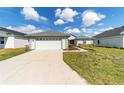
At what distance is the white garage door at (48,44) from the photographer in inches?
1046

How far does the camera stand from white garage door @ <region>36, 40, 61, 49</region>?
1046 inches

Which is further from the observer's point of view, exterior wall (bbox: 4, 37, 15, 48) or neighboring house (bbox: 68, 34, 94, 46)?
neighboring house (bbox: 68, 34, 94, 46)

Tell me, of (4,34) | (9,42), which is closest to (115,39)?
(9,42)

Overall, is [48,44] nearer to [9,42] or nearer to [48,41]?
[48,41]

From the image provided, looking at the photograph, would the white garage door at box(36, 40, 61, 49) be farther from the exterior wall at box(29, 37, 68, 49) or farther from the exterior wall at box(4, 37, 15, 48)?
the exterior wall at box(4, 37, 15, 48)

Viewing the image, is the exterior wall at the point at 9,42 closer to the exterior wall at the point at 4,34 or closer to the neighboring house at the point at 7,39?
the neighboring house at the point at 7,39

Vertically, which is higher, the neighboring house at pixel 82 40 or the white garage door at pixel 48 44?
the neighboring house at pixel 82 40

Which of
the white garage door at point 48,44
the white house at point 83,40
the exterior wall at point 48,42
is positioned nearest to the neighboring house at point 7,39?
the exterior wall at point 48,42

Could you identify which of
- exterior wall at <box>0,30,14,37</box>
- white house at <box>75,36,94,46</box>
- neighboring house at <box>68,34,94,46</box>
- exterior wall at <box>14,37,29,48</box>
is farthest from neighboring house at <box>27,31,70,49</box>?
white house at <box>75,36,94,46</box>

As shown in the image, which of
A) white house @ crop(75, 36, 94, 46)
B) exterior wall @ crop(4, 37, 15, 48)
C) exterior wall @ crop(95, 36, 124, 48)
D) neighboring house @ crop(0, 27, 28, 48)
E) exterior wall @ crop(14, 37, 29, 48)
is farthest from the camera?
white house @ crop(75, 36, 94, 46)

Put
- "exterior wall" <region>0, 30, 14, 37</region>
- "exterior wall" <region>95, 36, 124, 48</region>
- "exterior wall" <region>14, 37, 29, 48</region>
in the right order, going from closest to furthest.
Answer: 1. "exterior wall" <region>95, 36, 124, 48</region>
2. "exterior wall" <region>0, 30, 14, 37</region>
3. "exterior wall" <region>14, 37, 29, 48</region>

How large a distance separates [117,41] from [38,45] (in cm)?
1315

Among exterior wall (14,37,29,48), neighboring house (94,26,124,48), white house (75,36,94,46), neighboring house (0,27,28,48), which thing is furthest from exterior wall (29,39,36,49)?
white house (75,36,94,46)

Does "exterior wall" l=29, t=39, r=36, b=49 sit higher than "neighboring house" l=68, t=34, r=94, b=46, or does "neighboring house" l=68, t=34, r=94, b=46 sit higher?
"neighboring house" l=68, t=34, r=94, b=46
